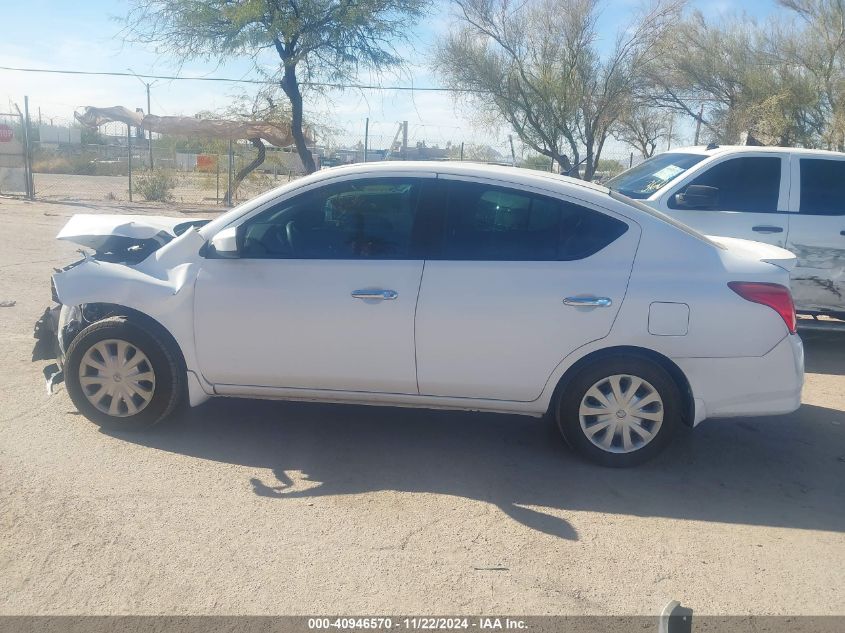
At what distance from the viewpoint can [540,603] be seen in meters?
3.38

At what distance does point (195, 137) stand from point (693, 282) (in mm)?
17452

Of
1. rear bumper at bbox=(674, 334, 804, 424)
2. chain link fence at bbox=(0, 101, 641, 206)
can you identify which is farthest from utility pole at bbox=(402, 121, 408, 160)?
rear bumper at bbox=(674, 334, 804, 424)

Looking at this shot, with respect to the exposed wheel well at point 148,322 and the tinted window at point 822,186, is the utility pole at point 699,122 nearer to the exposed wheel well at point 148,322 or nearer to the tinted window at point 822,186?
the tinted window at point 822,186

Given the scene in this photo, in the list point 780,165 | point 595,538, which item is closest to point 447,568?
point 595,538

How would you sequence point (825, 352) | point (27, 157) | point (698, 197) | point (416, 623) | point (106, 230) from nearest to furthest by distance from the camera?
point (416, 623) < point (106, 230) < point (698, 197) < point (825, 352) < point (27, 157)

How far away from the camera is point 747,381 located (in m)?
4.64

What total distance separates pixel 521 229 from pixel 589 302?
587 mm

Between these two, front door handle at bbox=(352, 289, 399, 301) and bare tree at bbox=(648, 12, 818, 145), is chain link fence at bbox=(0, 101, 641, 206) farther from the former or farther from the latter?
front door handle at bbox=(352, 289, 399, 301)

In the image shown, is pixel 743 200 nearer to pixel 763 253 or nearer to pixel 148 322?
pixel 763 253

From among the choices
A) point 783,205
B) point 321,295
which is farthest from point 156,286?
point 783,205

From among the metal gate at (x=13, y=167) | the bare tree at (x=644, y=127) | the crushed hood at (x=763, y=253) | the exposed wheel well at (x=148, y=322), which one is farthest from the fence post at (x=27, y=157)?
the crushed hood at (x=763, y=253)

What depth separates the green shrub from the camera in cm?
2161

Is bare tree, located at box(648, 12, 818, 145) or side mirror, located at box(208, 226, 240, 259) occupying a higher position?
bare tree, located at box(648, 12, 818, 145)

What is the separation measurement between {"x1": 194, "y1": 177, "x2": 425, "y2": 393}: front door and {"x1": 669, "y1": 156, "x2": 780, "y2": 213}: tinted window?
4.12 m
